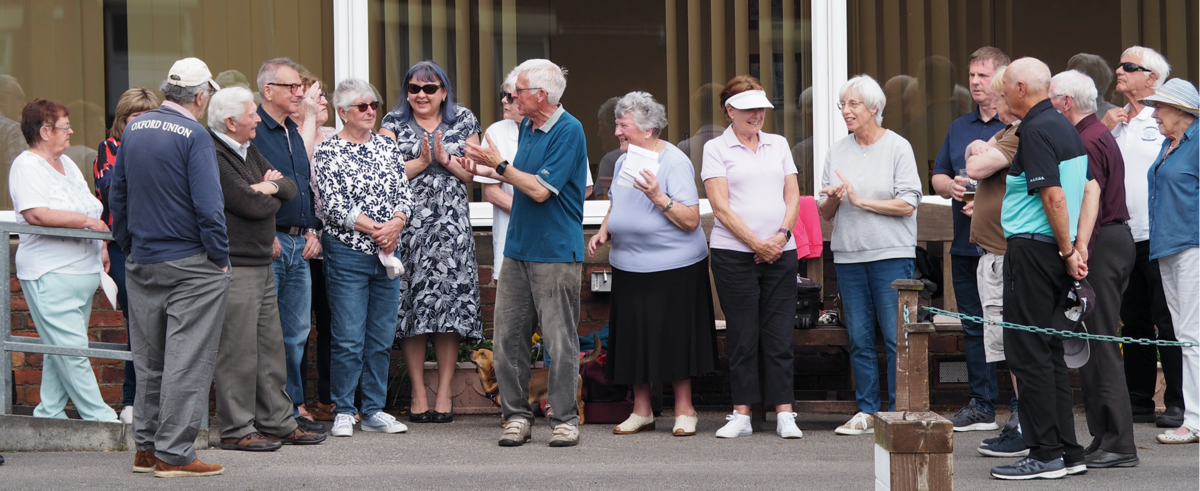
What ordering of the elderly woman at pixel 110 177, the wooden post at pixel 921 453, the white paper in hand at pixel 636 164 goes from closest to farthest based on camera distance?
the wooden post at pixel 921 453, the white paper in hand at pixel 636 164, the elderly woman at pixel 110 177

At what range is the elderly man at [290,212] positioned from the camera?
20.4 feet

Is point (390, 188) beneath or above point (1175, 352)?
above

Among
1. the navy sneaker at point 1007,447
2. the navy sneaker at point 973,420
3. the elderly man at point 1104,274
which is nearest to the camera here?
the elderly man at point 1104,274

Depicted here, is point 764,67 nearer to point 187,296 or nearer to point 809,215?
point 809,215

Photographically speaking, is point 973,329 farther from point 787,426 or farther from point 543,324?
point 543,324

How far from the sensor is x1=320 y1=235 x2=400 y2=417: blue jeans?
21.3ft

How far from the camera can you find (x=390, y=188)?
6.53 meters

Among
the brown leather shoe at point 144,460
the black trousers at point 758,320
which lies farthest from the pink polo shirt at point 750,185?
the brown leather shoe at point 144,460

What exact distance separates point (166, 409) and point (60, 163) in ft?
6.26

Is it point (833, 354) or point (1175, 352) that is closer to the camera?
point (1175, 352)

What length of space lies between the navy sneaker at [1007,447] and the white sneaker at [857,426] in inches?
29.9

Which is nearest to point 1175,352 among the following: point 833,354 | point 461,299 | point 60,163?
point 833,354

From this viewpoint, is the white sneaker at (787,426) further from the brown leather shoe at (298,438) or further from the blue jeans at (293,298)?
the blue jeans at (293,298)

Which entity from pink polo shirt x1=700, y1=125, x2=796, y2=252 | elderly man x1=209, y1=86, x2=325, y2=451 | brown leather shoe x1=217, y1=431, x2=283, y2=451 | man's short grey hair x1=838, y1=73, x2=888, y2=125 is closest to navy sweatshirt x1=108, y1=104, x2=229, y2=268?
elderly man x1=209, y1=86, x2=325, y2=451
